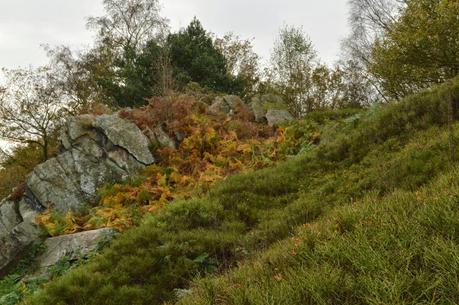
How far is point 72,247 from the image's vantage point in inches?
400

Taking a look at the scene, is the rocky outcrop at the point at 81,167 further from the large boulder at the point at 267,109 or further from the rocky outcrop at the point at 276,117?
the large boulder at the point at 267,109

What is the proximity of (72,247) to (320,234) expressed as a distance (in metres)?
6.71

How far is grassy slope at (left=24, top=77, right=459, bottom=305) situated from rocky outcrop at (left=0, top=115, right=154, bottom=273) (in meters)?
4.74

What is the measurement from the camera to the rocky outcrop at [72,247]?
32.2 ft

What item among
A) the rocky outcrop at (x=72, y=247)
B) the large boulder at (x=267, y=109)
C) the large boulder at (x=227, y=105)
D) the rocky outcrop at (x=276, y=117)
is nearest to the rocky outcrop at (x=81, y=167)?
the rocky outcrop at (x=72, y=247)

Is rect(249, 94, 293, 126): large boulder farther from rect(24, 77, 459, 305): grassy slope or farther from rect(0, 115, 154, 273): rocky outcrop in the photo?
rect(0, 115, 154, 273): rocky outcrop

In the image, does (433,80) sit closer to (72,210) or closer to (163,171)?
(163,171)

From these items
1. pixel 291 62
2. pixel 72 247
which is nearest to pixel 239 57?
pixel 291 62

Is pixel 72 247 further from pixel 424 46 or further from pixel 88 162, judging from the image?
pixel 424 46

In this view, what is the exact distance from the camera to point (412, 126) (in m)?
10.5

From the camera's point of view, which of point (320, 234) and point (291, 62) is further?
point (291, 62)

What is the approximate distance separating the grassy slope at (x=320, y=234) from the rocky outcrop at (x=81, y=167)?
4.74 metres

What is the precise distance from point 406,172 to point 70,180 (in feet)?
32.6

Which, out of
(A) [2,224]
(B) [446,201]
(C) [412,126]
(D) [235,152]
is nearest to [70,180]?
(A) [2,224]
